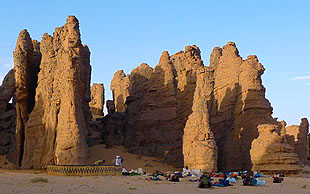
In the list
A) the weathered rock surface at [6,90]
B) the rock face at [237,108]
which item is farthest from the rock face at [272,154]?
the weathered rock surface at [6,90]

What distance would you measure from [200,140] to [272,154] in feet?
14.3

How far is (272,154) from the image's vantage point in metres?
23.0

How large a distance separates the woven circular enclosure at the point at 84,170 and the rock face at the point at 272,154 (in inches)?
326

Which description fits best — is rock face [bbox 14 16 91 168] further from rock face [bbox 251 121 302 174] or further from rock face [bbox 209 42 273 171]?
rock face [bbox 251 121 302 174]

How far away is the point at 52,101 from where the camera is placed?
27438 mm

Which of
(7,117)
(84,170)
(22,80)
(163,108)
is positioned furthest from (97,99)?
(84,170)

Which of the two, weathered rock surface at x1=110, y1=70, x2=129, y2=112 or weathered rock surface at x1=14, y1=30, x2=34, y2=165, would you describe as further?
weathered rock surface at x1=110, y1=70, x2=129, y2=112

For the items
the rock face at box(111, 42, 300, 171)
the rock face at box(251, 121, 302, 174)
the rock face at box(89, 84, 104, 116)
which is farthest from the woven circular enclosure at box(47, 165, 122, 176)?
the rock face at box(89, 84, 104, 116)

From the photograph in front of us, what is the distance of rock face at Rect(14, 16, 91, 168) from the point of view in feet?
78.5

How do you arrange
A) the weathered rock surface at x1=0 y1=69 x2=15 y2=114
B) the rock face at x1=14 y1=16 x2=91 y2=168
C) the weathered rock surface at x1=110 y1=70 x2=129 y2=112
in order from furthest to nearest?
the weathered rock surface at x1=110 y1=70 x2=129 y2=112, the weathered rock surface at x1=0 y1=69 x2=15 y2=114, the rock face at x1=14 y1=16 x2=91 y2=168

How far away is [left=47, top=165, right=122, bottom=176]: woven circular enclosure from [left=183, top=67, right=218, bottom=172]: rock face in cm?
492

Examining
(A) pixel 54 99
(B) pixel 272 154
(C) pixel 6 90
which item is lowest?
(B) pixel 272 154

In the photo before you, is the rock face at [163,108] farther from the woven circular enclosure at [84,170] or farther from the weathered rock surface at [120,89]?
the weathered rock surface at [120,89]

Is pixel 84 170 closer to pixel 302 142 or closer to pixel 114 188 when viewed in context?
pixel 114 188
